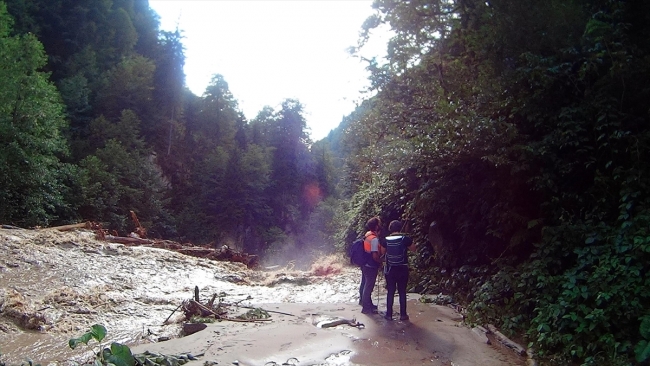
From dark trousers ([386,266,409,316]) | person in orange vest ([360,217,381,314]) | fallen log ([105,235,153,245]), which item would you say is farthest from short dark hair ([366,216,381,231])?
fallen log ([105,235,153,245])

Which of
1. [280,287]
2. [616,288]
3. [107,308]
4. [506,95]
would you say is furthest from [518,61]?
[107,308]

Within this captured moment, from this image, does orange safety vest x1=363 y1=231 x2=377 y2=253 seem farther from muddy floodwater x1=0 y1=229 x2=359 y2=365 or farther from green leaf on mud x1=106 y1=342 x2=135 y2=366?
green leaf on mud x1=106 y1=342 x2=135 y2=366

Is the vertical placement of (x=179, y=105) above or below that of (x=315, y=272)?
above

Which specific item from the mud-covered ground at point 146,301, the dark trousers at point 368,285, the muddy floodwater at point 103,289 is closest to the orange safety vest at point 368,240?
the dark trousers at point 368,285

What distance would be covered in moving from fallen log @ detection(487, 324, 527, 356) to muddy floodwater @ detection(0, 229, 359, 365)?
13.7ft

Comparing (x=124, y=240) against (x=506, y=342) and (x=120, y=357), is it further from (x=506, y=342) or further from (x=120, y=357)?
(x=506, y=342)

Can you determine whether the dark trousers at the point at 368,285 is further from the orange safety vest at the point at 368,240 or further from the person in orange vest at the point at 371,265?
the orange safety vest at the point at 368,240

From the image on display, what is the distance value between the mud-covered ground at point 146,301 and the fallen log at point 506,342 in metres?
0.19

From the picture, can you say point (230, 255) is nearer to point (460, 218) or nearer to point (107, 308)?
point (107, 308)

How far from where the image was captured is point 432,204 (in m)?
11.4

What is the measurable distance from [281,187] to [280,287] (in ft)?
140

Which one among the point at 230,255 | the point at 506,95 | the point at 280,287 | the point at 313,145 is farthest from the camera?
the point at 313,145

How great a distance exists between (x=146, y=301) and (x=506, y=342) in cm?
790

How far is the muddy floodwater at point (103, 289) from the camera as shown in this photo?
7.82 m
